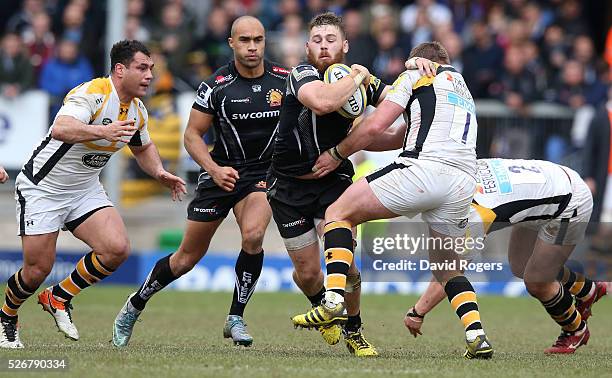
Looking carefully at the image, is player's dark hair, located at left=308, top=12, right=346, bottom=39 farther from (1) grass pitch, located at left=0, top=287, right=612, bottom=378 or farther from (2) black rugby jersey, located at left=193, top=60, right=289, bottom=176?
(1) grass pitch, located at left=0, top=287, right=612, bottom=378

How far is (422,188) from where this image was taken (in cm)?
830

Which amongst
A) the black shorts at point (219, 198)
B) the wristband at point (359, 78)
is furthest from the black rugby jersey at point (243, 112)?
the wristband at point (359, 78)

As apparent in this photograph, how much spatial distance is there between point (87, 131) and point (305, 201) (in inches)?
68.2

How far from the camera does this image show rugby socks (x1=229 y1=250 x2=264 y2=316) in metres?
10.0

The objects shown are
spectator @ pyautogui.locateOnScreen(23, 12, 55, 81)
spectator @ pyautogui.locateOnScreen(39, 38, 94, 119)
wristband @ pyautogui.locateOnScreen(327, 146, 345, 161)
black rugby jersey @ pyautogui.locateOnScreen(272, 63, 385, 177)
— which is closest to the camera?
wristband @ pyautogui.locateOnScreen(327, 146, 345, 161)

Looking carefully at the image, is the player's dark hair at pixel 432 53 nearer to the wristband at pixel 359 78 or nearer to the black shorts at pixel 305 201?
the wristband at pixel 359 78

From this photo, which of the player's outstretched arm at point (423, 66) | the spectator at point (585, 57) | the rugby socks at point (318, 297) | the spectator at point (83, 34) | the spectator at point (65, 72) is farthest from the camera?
the spectator at point (83, 34)

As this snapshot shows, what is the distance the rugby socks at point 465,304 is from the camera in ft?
27.7

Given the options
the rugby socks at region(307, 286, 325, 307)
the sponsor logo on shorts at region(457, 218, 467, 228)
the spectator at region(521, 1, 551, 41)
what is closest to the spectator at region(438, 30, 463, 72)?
the spectator at region(521, 1, 551, 41)

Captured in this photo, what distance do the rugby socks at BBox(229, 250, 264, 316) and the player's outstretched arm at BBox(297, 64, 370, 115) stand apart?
6.45 feet

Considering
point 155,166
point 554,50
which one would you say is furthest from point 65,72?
point 155,166

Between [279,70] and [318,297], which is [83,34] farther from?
[318,297]

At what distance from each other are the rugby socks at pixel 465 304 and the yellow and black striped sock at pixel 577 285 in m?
1.51

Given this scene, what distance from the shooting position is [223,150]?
10.1 metres
